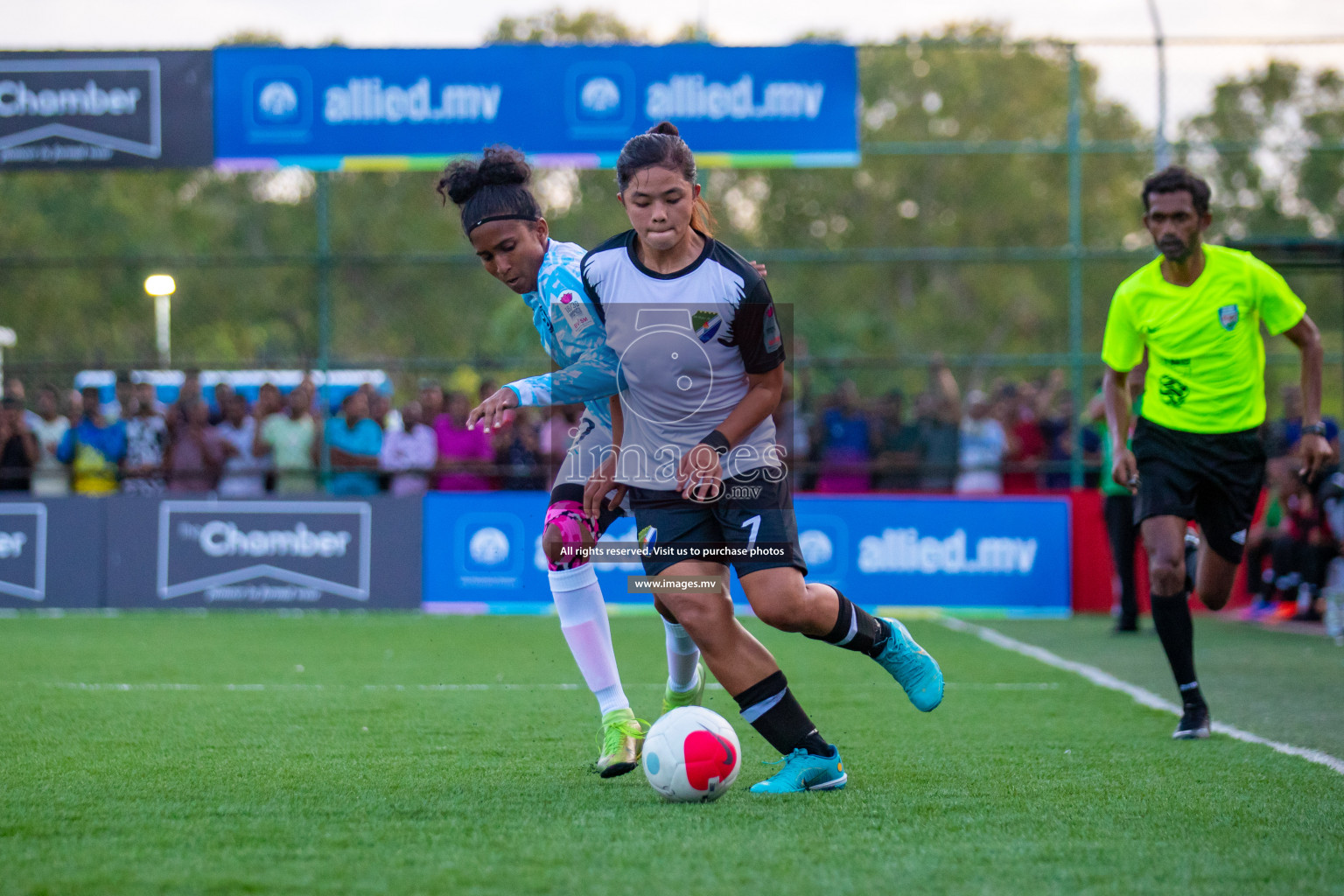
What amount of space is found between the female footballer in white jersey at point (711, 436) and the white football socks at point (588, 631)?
2.00 ft

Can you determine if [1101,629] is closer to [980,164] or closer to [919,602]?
[919,602]

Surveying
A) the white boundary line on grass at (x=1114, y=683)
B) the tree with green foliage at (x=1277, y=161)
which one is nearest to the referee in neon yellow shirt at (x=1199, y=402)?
the white boundary line on grass at (x=1114, y=683)

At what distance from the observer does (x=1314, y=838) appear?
135 inches

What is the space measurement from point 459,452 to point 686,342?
330 inches

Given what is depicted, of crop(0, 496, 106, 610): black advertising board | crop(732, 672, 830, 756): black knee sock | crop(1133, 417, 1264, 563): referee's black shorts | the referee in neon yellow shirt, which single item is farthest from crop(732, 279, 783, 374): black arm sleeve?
crop(0, 496, 106, 610): black advertising board

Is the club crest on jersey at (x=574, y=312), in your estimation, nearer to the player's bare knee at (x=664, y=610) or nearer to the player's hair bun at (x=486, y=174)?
the player's hair bun at (x=486, y=174)

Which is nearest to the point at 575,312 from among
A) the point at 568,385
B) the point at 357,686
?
the point at 568,385

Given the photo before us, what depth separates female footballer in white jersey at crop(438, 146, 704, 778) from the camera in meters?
4.18

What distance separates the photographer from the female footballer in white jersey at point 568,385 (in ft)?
13.7

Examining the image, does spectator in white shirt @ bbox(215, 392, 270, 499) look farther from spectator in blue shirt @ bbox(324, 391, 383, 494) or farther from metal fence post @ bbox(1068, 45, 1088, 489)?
metal fence post @ bbox(1068, 45, 1088, 489)

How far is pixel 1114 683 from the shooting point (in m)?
7.02

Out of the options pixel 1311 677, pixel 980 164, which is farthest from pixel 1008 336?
pixel 1311 677

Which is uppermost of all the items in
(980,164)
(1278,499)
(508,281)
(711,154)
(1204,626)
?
(980,164)

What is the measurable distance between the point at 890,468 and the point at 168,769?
800cm
